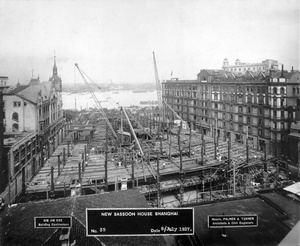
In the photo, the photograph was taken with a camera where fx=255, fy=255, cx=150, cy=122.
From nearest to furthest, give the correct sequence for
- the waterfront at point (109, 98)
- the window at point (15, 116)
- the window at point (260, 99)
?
the window at point (15, 116) → the window at point (260, 99) → the waterfront at point (109, 98)

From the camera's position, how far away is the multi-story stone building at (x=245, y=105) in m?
33.2

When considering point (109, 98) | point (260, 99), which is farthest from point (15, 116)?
point (260, 99)

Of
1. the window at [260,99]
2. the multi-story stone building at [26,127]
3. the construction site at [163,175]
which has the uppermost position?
the window at [260,99]

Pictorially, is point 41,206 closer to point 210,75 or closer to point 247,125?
point 247,125

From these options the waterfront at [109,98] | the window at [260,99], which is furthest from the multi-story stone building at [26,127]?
the window at [260,99]

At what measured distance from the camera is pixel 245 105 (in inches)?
1542

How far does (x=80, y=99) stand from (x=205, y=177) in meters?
31.7

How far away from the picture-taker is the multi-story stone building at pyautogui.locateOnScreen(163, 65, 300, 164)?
33.2 m

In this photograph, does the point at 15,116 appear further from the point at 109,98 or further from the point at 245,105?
the point at 245,105

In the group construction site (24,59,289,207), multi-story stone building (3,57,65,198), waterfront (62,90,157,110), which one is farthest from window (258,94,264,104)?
multi-story stone building (3,57,65,198)

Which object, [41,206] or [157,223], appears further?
[41,206]

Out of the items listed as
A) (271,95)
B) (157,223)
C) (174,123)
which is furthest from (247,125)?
(157,223)

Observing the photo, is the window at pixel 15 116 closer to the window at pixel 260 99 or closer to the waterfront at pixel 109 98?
the waterfront at pixel 109 98

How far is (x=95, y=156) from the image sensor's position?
30.9 m
